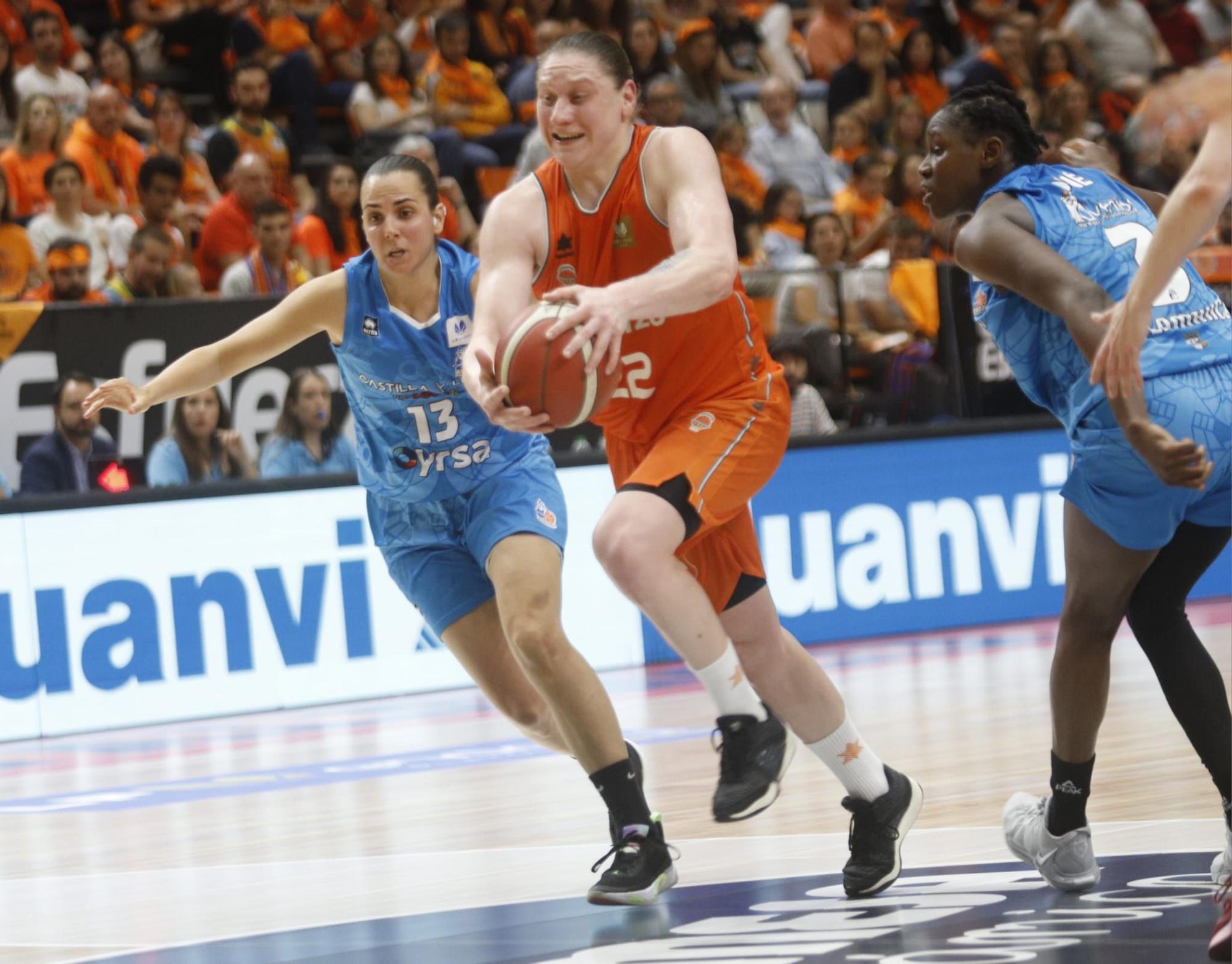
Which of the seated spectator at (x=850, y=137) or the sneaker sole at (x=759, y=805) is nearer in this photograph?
the sneaker sole at (x=759, y=805)

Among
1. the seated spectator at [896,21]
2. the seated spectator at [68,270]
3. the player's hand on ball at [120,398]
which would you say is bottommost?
the player's hand on ball at [120,398]

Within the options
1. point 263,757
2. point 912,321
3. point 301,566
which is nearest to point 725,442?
point 263,757

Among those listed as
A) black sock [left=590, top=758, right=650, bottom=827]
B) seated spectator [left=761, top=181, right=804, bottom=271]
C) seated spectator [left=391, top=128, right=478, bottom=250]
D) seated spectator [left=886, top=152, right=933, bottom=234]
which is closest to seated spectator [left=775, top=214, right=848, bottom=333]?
seated spectator [left=761, top=181, right=804, bottom=271]

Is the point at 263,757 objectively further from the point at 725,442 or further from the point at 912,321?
the point at 912,321

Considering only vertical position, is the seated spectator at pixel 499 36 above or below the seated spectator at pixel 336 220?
above

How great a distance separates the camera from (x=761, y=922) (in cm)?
420

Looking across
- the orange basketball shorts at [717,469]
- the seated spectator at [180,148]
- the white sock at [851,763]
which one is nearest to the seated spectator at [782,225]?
the seated spectator at [180,148]

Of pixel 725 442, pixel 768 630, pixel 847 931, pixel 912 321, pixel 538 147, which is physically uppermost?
pixel 538 147

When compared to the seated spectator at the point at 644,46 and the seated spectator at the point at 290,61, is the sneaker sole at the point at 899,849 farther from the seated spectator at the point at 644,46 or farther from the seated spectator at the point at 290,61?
the seated spectator at the point at 644,46

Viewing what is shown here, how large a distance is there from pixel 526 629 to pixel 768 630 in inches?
23.9

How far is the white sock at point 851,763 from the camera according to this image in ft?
15.5

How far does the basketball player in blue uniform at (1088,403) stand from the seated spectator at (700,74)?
9634mm

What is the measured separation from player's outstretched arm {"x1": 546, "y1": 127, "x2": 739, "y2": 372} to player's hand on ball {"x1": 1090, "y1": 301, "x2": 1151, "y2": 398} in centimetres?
101

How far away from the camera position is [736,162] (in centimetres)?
1331
